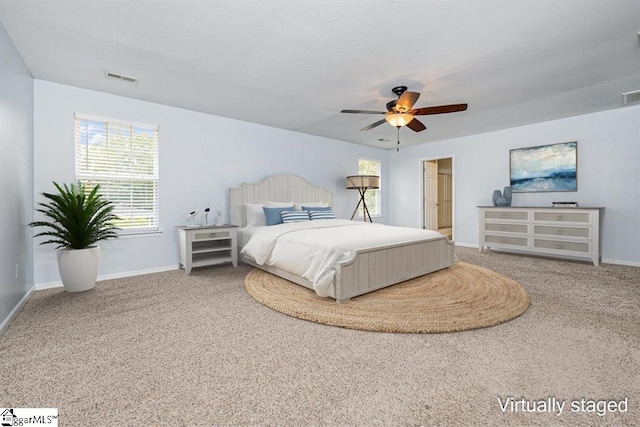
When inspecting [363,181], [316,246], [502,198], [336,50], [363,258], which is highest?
[336,50]

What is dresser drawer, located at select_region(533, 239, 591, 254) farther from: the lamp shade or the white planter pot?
the white planter pot

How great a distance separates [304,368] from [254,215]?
331 centimetres

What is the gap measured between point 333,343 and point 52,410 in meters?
1.56

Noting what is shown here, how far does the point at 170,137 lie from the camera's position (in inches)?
167

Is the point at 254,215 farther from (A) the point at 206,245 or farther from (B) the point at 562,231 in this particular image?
(B) the point at 562,231

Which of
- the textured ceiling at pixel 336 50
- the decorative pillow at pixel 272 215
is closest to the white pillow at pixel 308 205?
the decorative pillow at pixel 272 215

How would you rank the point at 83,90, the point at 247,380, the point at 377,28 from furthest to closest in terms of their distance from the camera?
the point at 83,90, the point at 377,28, the point at 247,380

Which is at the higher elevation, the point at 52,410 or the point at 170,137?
the point at 170,137

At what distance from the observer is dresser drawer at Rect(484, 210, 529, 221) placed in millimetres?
4985

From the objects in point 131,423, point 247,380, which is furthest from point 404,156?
point 131,423

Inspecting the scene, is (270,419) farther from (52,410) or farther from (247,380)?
(52,410)

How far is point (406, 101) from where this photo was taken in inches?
120

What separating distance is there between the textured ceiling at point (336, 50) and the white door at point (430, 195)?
3.05 metres

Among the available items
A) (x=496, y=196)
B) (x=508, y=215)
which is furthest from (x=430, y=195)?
(x=508, y=215)
